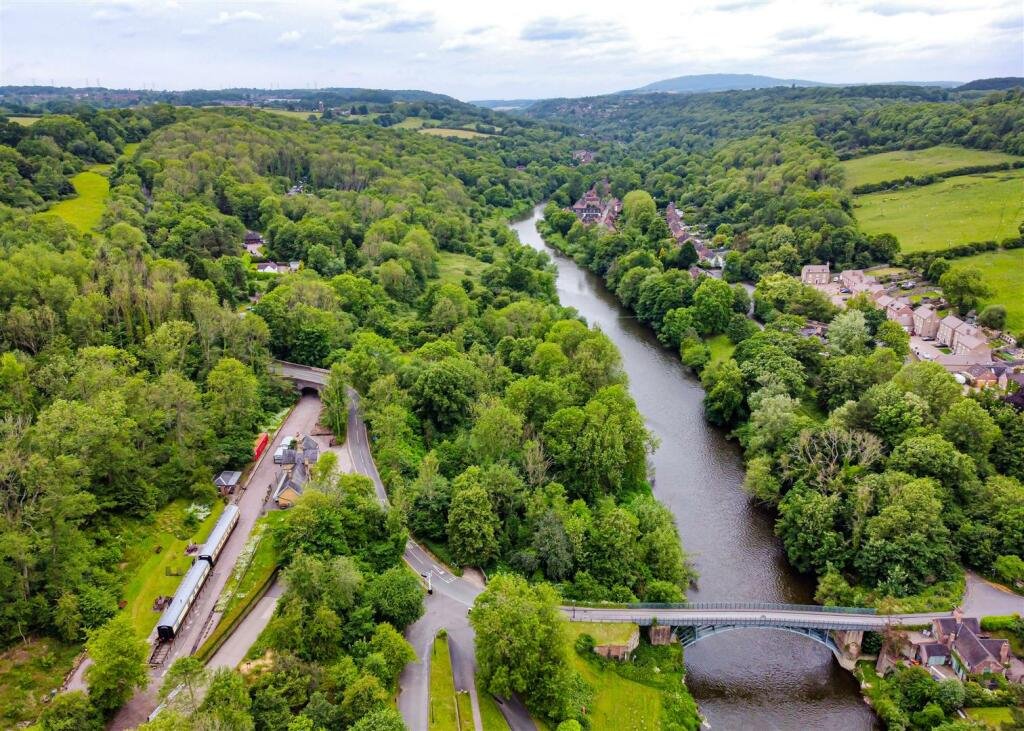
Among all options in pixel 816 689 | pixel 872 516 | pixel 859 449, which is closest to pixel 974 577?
pixel 872 516

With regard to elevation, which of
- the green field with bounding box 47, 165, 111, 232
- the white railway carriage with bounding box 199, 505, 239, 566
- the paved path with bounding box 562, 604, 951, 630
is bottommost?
the paved path with bounding box 562, 604, 951, 630

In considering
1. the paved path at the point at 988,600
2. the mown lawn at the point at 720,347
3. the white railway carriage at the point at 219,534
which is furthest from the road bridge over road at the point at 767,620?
the mown lawn at the point at 720,347

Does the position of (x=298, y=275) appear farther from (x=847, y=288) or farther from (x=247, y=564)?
(x=847, y=288)

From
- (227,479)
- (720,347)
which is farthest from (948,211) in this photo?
(227,479)

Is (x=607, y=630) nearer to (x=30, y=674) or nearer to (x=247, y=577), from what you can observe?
(x=247, y=577)

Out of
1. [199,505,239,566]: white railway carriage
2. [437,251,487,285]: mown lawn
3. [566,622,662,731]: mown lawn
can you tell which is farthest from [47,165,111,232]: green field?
[566,622,662,731]: mown lawn

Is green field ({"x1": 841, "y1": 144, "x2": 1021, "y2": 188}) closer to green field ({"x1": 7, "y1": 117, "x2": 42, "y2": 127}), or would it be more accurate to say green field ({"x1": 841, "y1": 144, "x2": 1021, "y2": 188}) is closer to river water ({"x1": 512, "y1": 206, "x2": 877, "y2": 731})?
river water ({"x1": 512, "y1": 206, "x2": 877, "y2": 731})

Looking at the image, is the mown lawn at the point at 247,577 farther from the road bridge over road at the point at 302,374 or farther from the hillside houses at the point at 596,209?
the hillside houses at the point at 596,209

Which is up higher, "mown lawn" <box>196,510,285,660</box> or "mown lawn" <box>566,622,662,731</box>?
"mown lawn" <box>196,510,285,660</box>
